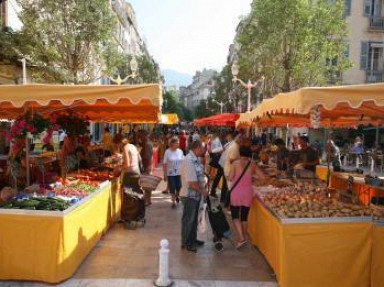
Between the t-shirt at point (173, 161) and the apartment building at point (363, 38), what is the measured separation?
26.3m

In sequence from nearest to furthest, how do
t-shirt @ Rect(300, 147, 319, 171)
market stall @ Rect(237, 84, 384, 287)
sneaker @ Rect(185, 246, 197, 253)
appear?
1. market stall @ Rect(237, 84, 384, 287)
2. sneaker @ Rect(185, 246, 197, 253)
3. t-shirt @ Rect(300, 147, 319, 171)

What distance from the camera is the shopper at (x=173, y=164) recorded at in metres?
10.1

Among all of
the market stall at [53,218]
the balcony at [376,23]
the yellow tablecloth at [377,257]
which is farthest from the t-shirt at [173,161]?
the balcony at [376,23]

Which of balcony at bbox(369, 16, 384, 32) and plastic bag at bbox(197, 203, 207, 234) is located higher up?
→ balcony at bbox(369, 16, 384, 32)

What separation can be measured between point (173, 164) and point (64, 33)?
11.3 metres

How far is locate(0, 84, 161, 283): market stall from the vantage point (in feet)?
17.5

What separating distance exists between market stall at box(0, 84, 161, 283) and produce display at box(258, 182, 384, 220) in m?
2.26

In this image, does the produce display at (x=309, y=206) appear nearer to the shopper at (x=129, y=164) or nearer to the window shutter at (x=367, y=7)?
the shopper at (x=129, y=164)

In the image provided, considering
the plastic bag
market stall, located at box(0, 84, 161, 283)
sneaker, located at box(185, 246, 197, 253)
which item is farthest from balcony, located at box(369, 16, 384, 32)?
market stall, located at box(0, 84, 161, 283)

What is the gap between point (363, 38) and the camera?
33.1 m

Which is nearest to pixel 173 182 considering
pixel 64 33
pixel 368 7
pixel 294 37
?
pixel 64 33

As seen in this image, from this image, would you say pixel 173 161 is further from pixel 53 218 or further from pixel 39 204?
pixel 53 218

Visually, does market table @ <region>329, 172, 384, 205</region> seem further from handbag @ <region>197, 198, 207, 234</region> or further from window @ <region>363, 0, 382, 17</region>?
window @ <region>363, 0, 382, 17</region>

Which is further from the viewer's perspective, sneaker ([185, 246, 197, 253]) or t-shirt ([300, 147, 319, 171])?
t-shirt ([300, 147, 319, 171])
